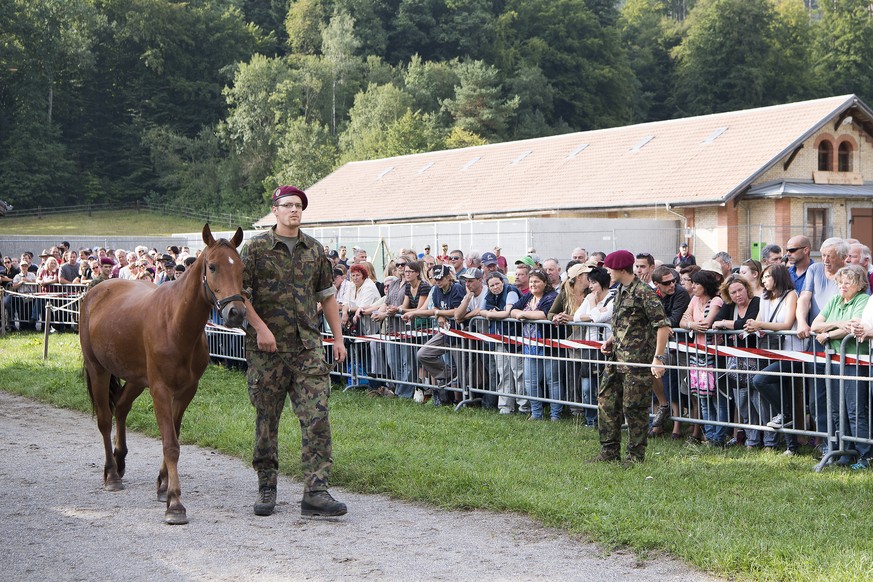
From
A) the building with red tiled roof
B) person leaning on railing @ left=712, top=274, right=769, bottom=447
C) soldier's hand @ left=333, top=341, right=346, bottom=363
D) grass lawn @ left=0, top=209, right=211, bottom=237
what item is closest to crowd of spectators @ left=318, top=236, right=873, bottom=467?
person leaning on railing @ left=712, top=274, right=769, bottom=447

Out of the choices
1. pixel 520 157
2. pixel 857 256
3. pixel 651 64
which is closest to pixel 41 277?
pixel 857 256

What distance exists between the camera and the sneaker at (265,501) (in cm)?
758

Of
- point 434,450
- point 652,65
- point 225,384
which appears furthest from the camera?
point 652,65

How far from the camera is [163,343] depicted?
7844mm

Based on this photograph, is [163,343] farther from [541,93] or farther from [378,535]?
[541,93]

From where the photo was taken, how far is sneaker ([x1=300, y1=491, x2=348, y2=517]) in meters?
7.45

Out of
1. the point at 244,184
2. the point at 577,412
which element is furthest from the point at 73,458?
the point at 244,184

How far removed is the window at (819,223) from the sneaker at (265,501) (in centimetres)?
3587

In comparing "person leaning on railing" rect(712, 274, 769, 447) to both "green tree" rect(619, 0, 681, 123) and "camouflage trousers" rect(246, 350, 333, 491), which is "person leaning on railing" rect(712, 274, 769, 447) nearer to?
"camouflage trousers" rect(246, 350, 333, 491)

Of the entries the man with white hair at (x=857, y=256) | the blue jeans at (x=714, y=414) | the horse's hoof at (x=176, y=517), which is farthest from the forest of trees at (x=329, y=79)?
the horse's hoof at (x=176, y=517)

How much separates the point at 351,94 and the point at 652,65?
3088 cm

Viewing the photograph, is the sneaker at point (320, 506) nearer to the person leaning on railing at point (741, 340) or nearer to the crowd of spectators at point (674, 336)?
the crowd of spectators at point (674, 336)

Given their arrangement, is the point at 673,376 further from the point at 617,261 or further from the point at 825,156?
the point at 825,156

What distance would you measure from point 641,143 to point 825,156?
781 cm
